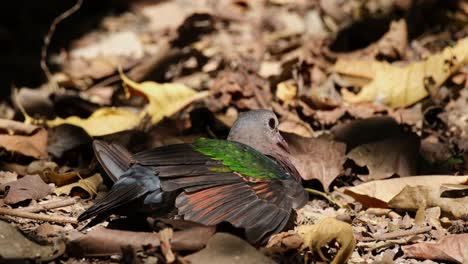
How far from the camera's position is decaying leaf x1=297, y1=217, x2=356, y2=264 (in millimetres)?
3738

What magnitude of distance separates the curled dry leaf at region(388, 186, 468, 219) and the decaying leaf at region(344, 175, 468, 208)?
9cm

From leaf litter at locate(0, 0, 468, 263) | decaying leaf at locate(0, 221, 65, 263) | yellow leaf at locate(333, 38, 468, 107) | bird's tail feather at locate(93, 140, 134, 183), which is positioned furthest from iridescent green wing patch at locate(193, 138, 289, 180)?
yellow leaf at locate(333, 38, 468, 107)

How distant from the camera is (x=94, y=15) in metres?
8.66

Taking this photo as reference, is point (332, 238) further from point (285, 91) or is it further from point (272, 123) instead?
point (285, 91)

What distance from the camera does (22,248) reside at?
3570 mm

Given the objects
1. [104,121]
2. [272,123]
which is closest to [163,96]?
[104,121]

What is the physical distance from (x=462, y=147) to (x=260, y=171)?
1.75 m

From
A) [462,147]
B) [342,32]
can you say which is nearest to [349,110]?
[462,147]

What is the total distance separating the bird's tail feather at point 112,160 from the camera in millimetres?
4445

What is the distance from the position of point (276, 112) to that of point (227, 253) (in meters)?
2.59

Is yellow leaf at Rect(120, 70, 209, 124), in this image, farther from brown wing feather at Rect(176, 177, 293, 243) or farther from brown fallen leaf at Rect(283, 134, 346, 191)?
brown wing feather at Rect(176, 177, 293, 243)

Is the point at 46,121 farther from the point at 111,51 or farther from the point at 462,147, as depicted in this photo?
the point at 462,147

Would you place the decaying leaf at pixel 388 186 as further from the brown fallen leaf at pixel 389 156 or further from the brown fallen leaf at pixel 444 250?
→ the brown fallen leaf at pixel 444 250

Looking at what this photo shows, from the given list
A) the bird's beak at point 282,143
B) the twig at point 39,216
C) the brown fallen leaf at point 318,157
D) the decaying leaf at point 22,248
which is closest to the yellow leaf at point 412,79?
the brown fallen leaf at point 318,157
